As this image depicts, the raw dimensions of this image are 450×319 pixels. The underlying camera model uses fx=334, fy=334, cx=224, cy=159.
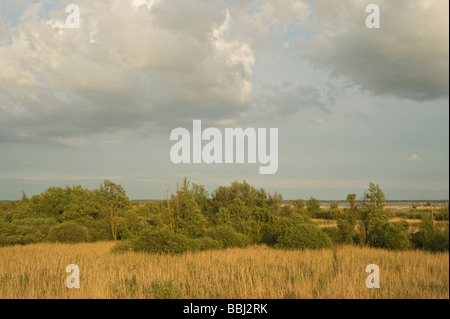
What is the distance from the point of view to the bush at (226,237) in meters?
19.4

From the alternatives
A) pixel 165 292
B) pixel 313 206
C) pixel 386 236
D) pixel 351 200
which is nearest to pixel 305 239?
pixel 386 236

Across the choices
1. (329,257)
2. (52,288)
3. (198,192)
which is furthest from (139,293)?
(198,192)

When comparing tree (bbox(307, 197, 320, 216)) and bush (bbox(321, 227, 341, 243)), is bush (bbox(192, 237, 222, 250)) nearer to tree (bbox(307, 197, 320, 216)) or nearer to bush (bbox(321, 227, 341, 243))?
bush (bbox(321, 227, 341, 243))

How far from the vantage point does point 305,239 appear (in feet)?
58.0

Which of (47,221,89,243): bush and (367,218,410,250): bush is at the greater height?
(367,218,410,250): bush

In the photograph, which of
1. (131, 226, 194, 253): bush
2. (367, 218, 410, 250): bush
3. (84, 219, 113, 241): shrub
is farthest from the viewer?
(84, 219, 113, 241): shrub

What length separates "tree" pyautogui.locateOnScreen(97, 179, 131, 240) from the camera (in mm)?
26375

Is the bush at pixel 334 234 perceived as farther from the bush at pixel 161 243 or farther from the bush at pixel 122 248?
the bush at pixel 122 248

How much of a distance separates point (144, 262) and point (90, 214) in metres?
14.7

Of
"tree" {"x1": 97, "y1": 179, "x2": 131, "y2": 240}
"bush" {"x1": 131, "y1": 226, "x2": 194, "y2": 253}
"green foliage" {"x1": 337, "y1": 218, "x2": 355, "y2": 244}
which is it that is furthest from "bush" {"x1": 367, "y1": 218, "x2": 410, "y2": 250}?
"tree" {"x1": 97, "y1": 179, "x2": 131, "y2": 240}

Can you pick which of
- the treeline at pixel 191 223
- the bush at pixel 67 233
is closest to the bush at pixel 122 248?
the treeline at pixel 191 223

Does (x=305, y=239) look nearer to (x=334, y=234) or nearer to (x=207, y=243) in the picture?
(x=334, y=234)
